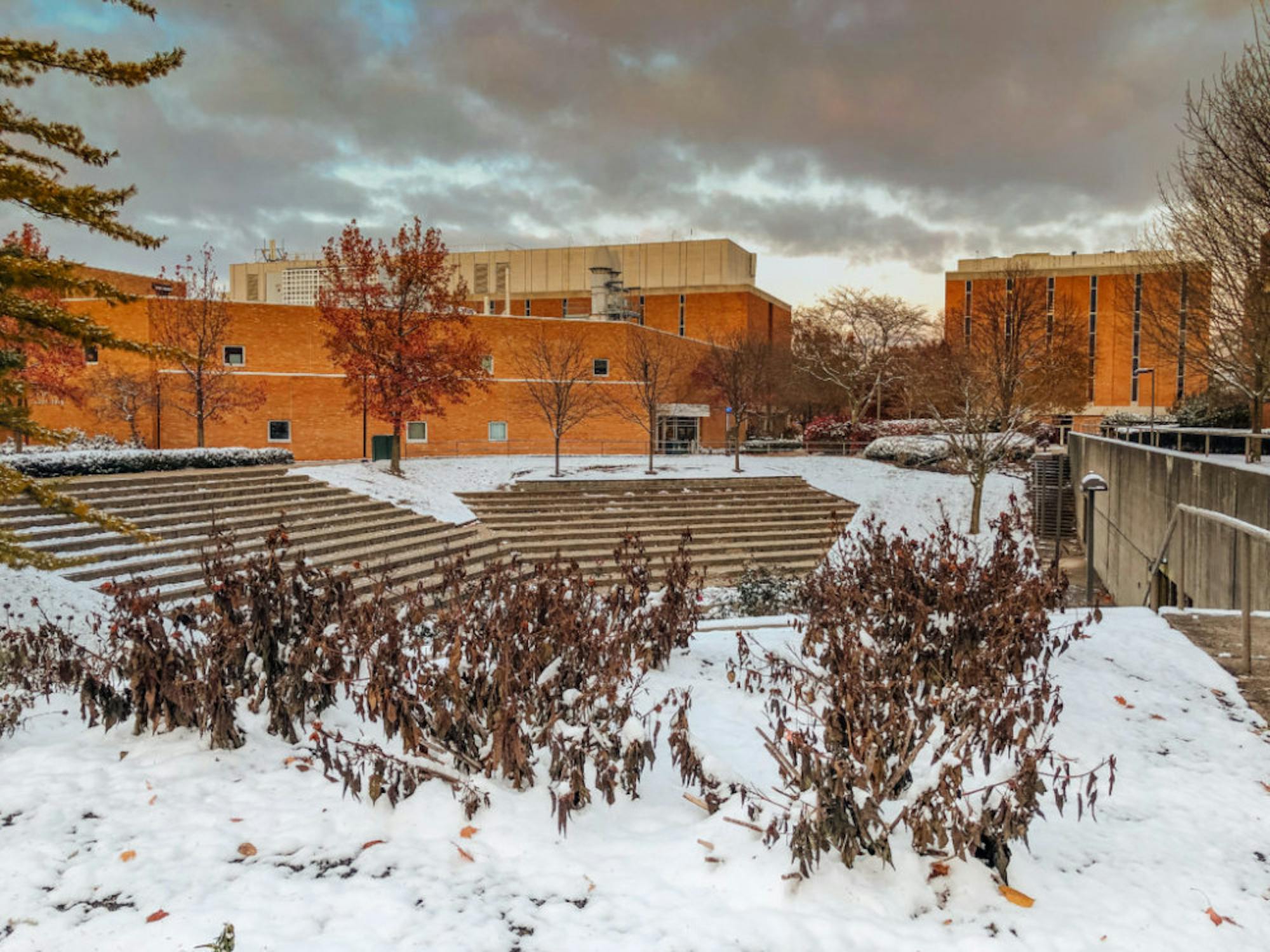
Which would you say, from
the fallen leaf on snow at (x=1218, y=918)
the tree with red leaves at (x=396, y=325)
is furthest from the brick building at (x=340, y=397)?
the fallen leaf on snow at (x=1218, y=918)

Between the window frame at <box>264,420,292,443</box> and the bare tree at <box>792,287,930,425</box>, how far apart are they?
1082 inches

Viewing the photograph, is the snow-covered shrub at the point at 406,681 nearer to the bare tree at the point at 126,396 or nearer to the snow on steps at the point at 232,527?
the snow on steps at the point at 232,527

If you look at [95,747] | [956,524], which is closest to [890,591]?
[95,747]

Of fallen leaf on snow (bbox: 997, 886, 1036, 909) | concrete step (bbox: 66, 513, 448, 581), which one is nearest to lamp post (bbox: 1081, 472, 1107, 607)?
fallen leaf on snow (bbox: 997, 886, 1036, 909)

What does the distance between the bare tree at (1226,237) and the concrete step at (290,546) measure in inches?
628

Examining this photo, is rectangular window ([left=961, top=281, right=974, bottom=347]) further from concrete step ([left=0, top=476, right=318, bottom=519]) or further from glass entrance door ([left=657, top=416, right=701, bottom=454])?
concrete step ([left=0, top=476, right=318, bottom=519])

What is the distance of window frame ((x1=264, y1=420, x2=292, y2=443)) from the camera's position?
35.0 meters

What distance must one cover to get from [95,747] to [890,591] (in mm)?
5250

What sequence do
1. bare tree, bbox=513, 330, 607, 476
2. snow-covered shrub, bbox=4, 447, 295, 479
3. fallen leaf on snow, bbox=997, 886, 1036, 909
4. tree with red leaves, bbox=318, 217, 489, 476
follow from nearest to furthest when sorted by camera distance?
fallen leaf on snow, bbox=997, 886, 1036, 909, snow-covered shrub, bbox=4, 447, 295, 479, tree with red leaves, bbox=318, 217, 489, 476, bare tree, bbox=513, 330, 607, 476

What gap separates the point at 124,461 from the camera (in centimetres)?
1811

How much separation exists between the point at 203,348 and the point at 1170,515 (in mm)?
28569

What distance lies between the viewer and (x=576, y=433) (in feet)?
132

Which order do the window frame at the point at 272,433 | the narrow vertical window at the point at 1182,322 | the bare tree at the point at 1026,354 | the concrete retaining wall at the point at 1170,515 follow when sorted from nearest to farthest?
the concrete retaining wall at the point at 1170,515
the narrow vertical window at the point at 1182,322
the bare tree at the point at 1026,354
the window frame at the point at 272,433

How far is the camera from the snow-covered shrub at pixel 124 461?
16797mm
